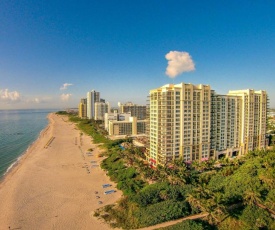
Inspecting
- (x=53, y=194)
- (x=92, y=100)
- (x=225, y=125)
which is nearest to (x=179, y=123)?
(x=225, y=125)

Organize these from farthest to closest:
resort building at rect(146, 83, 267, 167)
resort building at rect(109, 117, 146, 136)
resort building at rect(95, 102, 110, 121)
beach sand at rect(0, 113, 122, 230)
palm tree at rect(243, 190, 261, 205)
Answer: resort building at rect(95, 102, 110, 121) < resort building at rect(109, 117, 146, 136) < resort building at rect(146, 83, 267, 167) < beach sand at rect(0, 113, 122, 230) < palm tree at rect(243, 190, 261, 205)

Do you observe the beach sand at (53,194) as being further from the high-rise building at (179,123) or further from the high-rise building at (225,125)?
the high-rise building at (225,125)

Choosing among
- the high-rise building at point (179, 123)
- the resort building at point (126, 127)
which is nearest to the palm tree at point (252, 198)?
the high-rise building at point (179, 123)

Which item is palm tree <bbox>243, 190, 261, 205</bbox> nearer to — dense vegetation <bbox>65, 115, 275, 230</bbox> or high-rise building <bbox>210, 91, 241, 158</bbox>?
dense vegetation <bbox>65, 115, 275, 230</bbox>

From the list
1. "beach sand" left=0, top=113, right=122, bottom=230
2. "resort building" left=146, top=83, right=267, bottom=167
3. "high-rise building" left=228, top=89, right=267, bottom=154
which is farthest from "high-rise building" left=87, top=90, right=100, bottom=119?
"resort building" left=146, top=83, right=267, bottom=167

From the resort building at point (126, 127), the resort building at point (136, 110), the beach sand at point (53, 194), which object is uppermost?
the resort building at point (136, 110)

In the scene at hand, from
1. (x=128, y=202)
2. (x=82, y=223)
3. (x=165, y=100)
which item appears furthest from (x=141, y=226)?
(x=165, y=100)

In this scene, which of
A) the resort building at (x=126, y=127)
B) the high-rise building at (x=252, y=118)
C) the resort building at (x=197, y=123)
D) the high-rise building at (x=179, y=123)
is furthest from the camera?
the resort building at (x=126, y=127)

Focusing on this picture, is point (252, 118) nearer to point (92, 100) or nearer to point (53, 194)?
point (53, 194)
